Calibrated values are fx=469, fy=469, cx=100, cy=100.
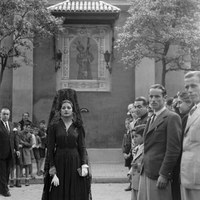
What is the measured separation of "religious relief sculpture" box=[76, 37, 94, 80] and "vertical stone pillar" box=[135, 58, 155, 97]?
2.00 meters

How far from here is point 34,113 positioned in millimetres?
19578

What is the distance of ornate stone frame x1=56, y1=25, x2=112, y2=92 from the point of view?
1952 centimetres

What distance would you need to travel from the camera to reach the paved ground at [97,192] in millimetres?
11039

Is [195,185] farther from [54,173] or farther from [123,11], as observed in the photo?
[123,11]

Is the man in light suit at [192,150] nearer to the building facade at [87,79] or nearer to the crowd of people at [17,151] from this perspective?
the crowd of people at [17,151]

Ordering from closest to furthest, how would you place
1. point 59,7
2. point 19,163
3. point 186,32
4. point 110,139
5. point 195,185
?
point 195,185, point 19,163, point 186,32, point 59,7, point 110,139

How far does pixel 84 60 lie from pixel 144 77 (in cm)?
259

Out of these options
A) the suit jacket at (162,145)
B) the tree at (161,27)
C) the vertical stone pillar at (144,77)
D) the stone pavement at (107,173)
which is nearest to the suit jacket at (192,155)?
the suit jacket at (162,145)

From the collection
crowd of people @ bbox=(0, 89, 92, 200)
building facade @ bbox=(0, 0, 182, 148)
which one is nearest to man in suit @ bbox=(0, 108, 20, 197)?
crowd of people @ bbox=(0, 89, 92, 200)

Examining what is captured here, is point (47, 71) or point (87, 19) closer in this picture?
point (87, 19)

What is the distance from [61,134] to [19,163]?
6.27 m

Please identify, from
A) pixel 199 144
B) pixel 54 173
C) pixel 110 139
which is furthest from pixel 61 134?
pixel 110 139

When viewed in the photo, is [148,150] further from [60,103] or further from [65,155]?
[60,103]

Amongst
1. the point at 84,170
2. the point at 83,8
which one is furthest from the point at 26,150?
the point at 84,170
